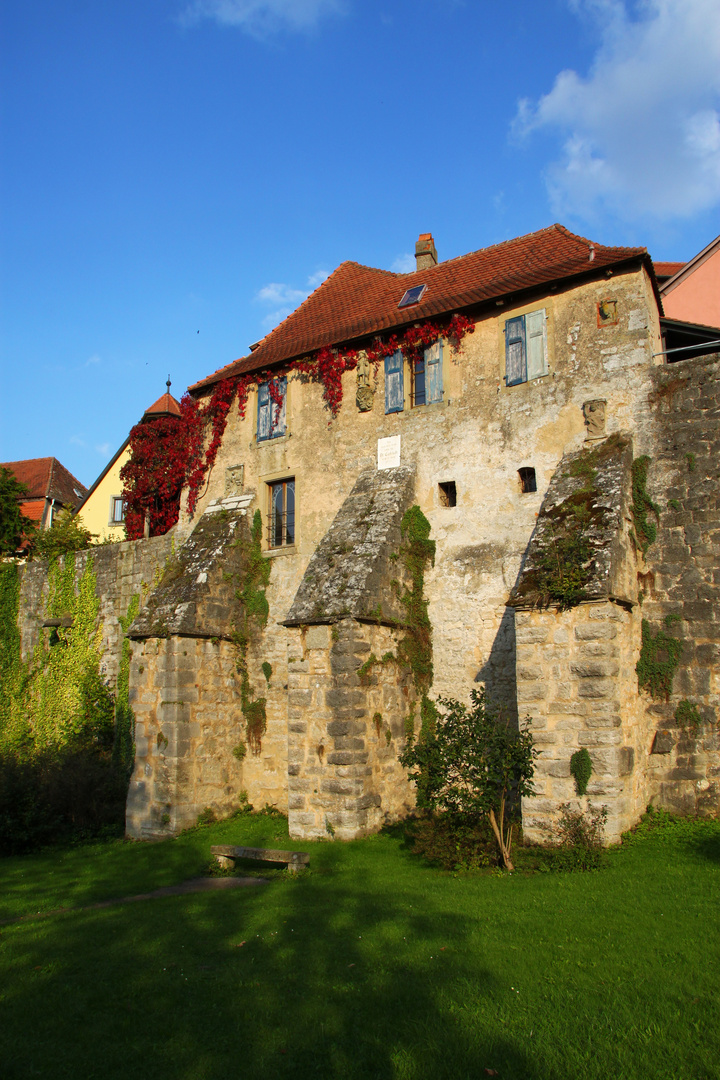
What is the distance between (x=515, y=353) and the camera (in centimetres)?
1188

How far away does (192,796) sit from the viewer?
1221cm

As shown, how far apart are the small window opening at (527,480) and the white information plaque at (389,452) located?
2.28m

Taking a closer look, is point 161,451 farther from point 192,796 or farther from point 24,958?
point 24,958

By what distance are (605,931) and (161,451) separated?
1435 centimetres

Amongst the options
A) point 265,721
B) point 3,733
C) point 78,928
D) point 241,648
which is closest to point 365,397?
point 241,648

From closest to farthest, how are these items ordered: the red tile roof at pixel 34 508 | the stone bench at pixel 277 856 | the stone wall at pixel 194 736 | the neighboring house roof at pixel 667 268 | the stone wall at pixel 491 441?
the stone bench at pixel 277 856, the stone wall at pixel 491 441, the stone wall at pixel 194 736, the neighboring house roof at pixel 667 268, the red tile roof at pixel 34 508

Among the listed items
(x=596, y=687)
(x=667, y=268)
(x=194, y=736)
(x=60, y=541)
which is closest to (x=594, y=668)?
(x=596, y=687)

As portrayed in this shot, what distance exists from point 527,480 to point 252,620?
5419mm

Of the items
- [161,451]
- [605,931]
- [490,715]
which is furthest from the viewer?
[161,451]

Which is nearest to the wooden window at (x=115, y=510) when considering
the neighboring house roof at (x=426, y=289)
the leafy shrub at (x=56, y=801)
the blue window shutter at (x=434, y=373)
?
the neighboring house roof at (x=426, y=289)

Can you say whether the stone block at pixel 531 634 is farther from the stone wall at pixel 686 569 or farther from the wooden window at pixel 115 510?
the wooden window at pixel 115 510

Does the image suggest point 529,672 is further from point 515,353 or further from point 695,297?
point 695,297

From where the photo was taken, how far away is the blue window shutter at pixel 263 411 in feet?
48.4

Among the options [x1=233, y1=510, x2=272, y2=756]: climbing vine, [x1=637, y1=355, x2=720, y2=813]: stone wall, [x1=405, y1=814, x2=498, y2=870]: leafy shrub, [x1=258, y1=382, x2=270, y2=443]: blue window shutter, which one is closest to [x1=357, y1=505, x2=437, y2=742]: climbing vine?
[x1=405, y1=814, x2=498, y2=870]: leafy shrub
